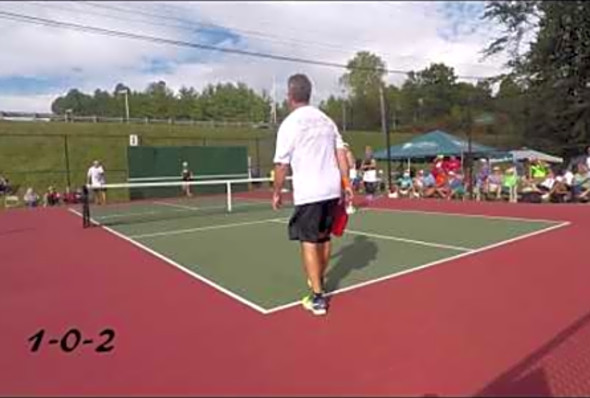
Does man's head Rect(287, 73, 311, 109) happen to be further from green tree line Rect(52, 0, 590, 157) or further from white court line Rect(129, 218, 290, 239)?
white court line Rect(129, 218, 290, 239)

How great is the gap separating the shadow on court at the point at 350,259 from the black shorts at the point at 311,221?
111 centimetres

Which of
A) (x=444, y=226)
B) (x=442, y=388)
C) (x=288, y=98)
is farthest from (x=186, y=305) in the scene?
(x=444, y=226)

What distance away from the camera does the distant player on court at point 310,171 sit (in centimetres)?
491

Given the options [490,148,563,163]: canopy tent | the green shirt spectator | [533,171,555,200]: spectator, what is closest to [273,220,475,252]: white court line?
[533,171,555,200]: spectator

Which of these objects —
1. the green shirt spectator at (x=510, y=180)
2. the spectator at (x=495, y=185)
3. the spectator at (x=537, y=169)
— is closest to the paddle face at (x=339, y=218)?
the green shirt spectator at (x=510, y=180)

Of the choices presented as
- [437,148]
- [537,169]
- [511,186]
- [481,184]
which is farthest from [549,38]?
[537,169]

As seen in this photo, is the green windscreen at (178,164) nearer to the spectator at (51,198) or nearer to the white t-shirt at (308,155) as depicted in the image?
the spectator at (51,198)

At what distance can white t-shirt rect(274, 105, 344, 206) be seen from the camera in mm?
4902

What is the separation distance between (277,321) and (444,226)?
686cm

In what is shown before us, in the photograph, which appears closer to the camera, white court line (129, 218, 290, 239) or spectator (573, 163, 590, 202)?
white court line (129, 218, 290, 239)

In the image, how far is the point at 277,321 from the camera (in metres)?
4.84

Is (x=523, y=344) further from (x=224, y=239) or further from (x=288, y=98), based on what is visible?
(x=224, y=239)

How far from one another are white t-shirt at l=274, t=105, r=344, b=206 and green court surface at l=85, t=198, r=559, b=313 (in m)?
1.12

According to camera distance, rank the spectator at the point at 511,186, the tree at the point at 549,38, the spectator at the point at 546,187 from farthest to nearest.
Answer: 1. the spectator at the point at 511,186
2. the spectator at the point at 546,187
3. the tree at the point at 549,38
